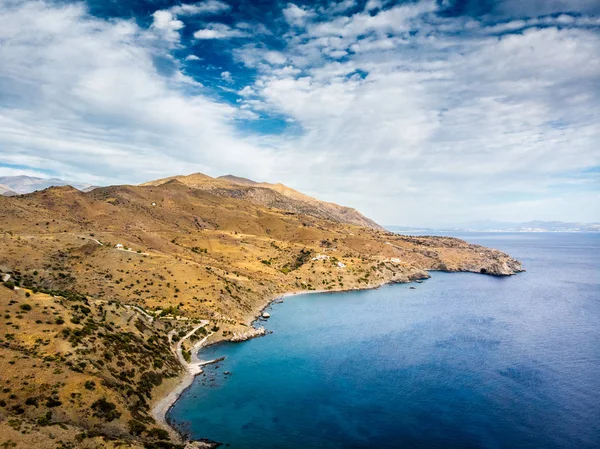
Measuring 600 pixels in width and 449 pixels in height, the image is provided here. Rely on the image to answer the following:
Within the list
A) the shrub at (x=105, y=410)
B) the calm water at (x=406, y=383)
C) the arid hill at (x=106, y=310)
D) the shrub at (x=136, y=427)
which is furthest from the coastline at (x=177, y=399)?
the shrub at (x=105, y=410)

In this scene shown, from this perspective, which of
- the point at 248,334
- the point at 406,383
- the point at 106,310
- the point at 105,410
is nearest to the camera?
the point at 105,410

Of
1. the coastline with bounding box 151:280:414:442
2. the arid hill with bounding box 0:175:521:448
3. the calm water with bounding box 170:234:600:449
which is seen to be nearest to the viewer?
the arid hill with bounding box 0:175:521:448

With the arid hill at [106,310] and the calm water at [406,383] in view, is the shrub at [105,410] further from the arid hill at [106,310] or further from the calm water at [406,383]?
the calm water at [406,383]

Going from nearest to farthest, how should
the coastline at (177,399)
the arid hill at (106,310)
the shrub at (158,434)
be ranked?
the arid hill at (106,310), the shrub at (158,434), the coastline at (177,399)

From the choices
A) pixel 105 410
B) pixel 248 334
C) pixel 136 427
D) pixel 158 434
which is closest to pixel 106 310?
pixel 105 410

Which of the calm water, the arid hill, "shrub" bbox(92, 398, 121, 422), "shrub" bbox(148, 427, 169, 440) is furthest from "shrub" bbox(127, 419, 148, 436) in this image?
the calm water

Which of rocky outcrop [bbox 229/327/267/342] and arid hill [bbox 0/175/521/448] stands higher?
arid hill [bbox 0/175/521/448]

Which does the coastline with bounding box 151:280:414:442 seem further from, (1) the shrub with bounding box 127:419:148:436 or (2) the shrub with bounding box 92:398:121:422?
(2) the shrub with bounding box 92:398:121:422

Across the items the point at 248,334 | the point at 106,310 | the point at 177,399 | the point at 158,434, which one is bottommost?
the point at 177,399

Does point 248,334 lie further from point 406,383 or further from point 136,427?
point 136,427

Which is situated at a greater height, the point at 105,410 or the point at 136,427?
the point at 105,410
